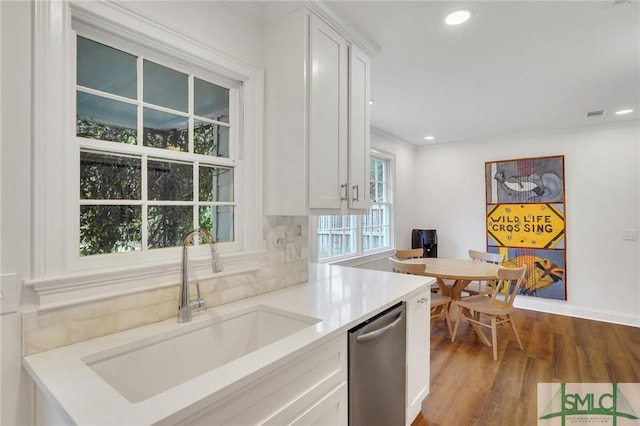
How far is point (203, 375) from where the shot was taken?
877 millimetres

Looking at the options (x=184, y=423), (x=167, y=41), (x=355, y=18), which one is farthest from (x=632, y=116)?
(x=184, y=423)

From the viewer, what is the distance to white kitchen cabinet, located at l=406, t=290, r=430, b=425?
1.82m

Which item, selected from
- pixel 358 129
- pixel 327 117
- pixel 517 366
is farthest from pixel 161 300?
pixel 517 366

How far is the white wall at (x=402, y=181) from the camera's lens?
4.54 m

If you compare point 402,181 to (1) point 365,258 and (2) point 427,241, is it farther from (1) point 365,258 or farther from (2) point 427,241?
(1) point 365,258

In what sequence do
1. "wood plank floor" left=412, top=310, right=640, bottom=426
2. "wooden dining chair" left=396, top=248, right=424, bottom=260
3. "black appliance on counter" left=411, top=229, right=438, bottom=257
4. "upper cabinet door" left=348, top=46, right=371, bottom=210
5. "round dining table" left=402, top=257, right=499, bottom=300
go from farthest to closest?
"black appliance on counter" left=411, top=229, right=438, bottom=257
"wooden dining chair" left=396, top=248, right=424, bottom=260
"round dining table" left=402, top=257, right=499, bottom=300
"wood plank floor" left=412, top=310, right=640, bottom=426
"upper cabinet door" left=348, top=46, right=371, bottom=210

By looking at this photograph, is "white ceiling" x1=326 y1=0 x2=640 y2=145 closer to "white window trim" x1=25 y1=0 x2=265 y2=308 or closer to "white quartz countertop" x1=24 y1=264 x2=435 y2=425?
"white window trim" x1=25 y1=0 x2=265 y2=308

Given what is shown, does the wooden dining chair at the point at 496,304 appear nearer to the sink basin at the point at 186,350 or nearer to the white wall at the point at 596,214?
the white wall at the point at 596,214

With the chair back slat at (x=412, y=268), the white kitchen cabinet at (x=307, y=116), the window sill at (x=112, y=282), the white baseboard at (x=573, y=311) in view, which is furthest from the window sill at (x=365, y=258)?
the window sill at (x=112, y=282)

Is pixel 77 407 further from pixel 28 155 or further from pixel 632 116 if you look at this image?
pixel 632 116

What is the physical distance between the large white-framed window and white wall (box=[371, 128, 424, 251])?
4.8 inches

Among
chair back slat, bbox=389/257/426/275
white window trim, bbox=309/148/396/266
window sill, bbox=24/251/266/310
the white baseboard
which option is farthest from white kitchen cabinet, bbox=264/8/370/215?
the white baseboard

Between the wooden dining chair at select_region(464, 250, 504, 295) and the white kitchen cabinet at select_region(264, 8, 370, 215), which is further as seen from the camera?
the wooden dining chair at select_region(464, 250, 504, 295)

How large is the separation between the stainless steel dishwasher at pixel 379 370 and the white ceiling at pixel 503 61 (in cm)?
167
